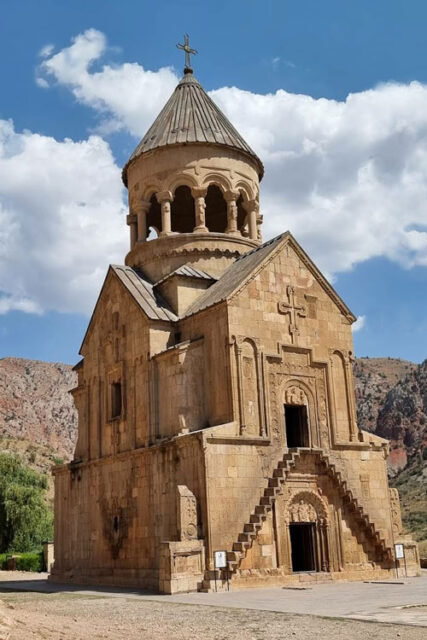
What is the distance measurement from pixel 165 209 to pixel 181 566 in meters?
14.2

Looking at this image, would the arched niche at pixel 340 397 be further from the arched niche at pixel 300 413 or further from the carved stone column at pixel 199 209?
the carved stone column at pixel 199 209

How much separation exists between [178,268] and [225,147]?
5566 mm

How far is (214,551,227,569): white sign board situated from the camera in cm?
2083

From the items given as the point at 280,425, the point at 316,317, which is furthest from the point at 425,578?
the point at 316,317

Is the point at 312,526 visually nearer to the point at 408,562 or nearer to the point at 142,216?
the point at 408,562

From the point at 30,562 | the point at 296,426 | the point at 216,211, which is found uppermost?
the point at 216,211

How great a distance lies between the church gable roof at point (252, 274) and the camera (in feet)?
83.1

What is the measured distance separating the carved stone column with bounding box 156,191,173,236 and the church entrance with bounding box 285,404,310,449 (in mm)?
8593

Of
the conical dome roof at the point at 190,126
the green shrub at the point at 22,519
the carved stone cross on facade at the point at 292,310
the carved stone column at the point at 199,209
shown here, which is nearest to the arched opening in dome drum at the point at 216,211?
the conical dome roof at the point at 190,126

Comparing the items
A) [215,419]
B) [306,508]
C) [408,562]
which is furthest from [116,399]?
[408,562]

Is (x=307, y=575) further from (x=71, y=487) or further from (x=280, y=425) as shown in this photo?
(x=71, y=487)

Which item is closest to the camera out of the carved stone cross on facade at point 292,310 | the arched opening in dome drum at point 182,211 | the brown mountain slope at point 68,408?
the carved stone cross on facade at point 292,310

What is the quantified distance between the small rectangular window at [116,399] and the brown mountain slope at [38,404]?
231 feet

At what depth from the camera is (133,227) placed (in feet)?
103
